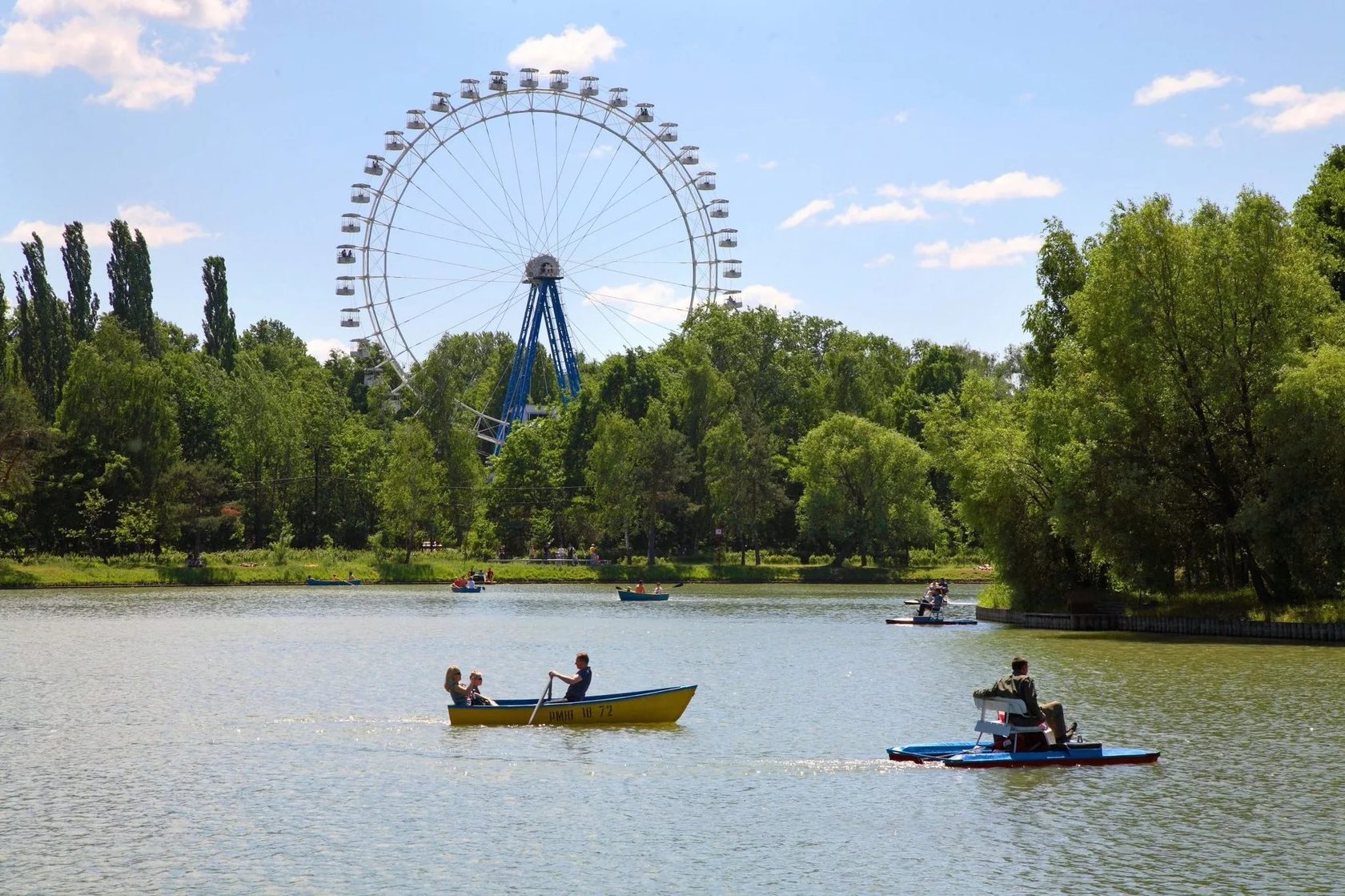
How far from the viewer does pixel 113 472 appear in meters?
91.6

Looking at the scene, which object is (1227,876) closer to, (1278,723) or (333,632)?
(1278,723)

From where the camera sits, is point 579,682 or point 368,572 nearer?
point 579,682

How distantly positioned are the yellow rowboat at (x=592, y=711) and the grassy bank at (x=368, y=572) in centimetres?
6223

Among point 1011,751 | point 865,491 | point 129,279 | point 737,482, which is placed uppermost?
point 129,279

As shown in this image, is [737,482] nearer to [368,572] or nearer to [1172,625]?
[368,572]

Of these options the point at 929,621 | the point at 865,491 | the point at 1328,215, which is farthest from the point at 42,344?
the point at 1328,215

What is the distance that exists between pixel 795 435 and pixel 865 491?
21.7m

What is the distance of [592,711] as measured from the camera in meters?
29.7

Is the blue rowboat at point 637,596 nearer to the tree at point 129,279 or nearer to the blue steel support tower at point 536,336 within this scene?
the blue steel support tower at point 536,336

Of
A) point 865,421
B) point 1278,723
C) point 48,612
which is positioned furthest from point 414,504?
point 1278,723

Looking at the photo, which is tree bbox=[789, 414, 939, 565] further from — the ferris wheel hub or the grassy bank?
the ferris wheel hub

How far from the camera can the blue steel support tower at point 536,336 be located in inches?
3696

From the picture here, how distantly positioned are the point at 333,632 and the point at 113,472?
141 feet

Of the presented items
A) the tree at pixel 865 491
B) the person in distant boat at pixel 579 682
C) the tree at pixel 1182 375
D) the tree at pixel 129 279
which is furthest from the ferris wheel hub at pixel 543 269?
the person in distant boat at pixel 579 682
